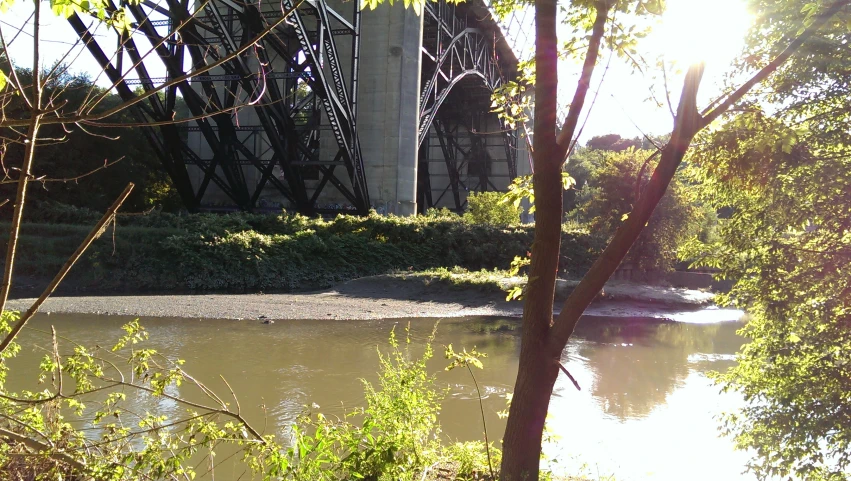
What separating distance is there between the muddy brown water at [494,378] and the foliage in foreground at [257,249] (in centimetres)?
477

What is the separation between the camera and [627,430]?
23.9 ft

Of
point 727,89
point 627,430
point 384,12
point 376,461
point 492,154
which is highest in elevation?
point 384,12

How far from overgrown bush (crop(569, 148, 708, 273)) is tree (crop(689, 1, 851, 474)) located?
56.2 ft

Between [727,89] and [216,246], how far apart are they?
16.3m

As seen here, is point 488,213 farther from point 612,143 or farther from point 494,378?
point 612,143

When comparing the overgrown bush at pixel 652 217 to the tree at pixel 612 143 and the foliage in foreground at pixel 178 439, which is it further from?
the tree at pixel 612 143

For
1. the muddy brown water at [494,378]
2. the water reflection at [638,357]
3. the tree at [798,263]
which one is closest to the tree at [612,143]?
the water reflection at [638,357]

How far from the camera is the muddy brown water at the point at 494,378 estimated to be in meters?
6.42

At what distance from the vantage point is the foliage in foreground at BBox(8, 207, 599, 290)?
17.1 m

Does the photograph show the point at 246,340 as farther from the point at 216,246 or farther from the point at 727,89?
the point at 727,89

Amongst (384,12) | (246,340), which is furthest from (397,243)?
(246,340)

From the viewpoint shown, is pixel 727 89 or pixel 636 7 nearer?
pixel 636 7

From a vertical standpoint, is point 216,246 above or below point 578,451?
above

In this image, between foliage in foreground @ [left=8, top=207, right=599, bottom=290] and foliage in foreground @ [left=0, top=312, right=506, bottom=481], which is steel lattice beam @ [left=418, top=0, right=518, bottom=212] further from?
foliage in foreground @ [left=0, top=312, right=506, bottom=481]
